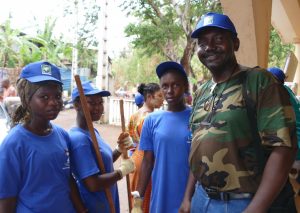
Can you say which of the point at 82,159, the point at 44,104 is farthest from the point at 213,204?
the point at 44,104

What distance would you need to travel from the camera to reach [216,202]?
6.28 feet

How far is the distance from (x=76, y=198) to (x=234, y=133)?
1094 mm

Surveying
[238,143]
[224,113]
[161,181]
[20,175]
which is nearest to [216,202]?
[238,143]

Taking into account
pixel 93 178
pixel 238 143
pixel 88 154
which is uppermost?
pixel 238 143

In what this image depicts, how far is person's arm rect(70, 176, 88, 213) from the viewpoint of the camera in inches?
89.5

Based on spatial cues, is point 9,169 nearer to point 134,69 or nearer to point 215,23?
point 215,23

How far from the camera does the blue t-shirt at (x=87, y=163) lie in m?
2.35

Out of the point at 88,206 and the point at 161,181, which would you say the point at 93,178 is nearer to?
the point at 88,206

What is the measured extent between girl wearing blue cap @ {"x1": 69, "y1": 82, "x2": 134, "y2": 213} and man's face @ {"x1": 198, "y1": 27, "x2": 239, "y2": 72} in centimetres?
97

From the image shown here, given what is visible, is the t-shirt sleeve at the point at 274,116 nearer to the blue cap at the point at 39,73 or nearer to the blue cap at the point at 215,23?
the blue cap at the point at 215,23

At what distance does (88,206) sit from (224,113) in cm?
118

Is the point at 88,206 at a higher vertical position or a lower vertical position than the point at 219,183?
lower

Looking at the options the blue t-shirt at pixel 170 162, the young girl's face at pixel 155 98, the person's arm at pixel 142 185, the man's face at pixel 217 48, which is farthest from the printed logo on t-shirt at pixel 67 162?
the young girl's face at pixel 155 98

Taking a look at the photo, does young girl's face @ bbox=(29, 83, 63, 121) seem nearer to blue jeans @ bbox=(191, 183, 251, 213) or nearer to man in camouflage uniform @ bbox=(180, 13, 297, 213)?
man in camouflage uniform @ bbox=(180, 13, 297, 213)
